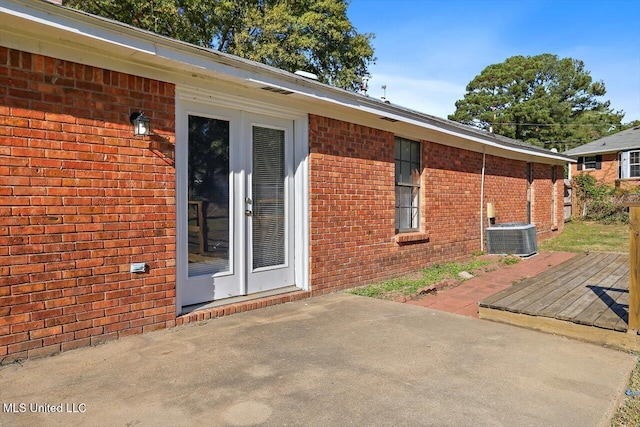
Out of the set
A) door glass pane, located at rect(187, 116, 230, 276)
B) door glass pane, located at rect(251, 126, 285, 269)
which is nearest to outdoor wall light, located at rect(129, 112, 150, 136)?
door glass pane, located at rect(187, 116, 230, 276)

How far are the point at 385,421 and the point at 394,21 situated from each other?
14.3 m

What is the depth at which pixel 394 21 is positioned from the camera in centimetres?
1420

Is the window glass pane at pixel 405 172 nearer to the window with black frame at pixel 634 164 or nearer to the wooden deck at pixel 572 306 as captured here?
the wooden deck at pixel 572 306

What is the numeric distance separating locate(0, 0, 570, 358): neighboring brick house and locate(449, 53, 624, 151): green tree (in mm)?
32977

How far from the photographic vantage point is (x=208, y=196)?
466 centimetres

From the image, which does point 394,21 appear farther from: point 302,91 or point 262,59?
point 302,91

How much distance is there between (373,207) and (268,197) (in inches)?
79.1

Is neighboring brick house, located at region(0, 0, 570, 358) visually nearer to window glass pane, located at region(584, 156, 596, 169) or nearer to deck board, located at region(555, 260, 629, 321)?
deck board, located at region(555, 260, 629, 321)

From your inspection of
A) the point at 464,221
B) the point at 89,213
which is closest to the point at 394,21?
the point at 464,221

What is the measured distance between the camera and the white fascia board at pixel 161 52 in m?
3.00

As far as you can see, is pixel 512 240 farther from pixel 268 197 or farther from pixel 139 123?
pixel 139 123

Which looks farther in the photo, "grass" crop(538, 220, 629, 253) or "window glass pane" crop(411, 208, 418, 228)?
"grass" crop(538, 220, 629, 253)

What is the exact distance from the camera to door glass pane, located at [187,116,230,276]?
454cm

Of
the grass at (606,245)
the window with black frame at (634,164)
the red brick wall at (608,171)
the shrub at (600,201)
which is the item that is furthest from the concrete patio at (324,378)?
the red brick wall at (608,171)
